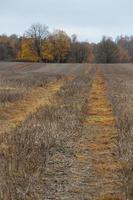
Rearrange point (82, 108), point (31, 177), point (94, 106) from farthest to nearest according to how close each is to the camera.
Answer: point (94, 106) → point (82, 108) → point (31, 177)

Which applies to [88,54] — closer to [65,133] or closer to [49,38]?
[49,38]

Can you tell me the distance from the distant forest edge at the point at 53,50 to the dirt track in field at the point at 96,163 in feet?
325

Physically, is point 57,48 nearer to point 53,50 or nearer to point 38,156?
point 53,50

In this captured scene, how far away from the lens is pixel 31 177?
7180 millimetres

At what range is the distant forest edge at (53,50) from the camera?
113m

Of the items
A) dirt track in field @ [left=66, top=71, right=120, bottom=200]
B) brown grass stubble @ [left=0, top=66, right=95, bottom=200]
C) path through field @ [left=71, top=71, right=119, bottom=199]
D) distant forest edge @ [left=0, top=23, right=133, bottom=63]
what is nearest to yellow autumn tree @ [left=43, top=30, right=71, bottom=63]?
distant forest edge @ [left=0, top=23, right=133, bottom=63]

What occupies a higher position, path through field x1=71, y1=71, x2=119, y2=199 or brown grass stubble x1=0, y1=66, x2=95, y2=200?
brown grass stubble x1=0, y1=66, x2=95, y2=200

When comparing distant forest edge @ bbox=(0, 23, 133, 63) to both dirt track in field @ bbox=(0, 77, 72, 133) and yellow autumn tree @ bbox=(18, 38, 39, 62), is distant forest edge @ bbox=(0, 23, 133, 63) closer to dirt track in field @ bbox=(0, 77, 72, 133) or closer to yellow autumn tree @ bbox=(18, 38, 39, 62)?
yellow autumn tree @ bbox=(18, 38, 39, 62)

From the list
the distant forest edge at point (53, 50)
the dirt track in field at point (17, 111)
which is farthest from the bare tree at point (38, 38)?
the dirt track in field at point (17, 111)

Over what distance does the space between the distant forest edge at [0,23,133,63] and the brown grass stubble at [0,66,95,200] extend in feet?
325

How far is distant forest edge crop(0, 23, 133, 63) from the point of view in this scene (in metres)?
113

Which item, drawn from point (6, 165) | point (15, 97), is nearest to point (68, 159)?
point (6, 165)

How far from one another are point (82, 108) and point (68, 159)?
21.4ft

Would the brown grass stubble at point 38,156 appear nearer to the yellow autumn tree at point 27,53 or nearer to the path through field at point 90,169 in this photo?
the path through field at point 90,169
